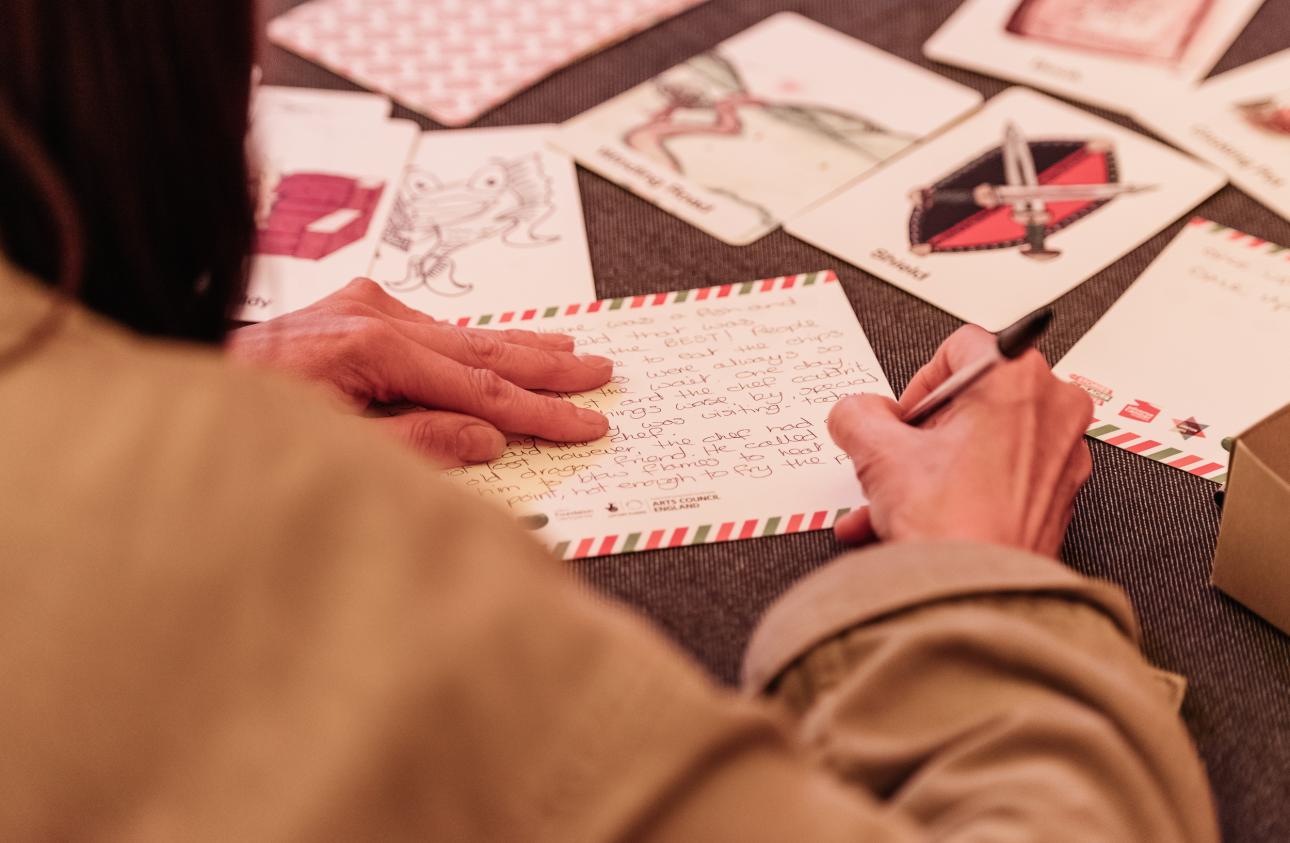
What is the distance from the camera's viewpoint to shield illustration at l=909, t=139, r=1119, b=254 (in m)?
1.00

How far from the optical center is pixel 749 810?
14.9 inches

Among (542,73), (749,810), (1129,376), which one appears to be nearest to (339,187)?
(542,73)

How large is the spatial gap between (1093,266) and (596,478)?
0.44 meters

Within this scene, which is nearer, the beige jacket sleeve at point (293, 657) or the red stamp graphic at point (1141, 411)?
the beige jacket sleeve at point (293, 657)

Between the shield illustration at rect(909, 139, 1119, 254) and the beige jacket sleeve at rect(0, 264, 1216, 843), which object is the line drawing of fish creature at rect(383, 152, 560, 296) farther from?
the beige jacket sleeve at rect(0, 264, 1216, 843)

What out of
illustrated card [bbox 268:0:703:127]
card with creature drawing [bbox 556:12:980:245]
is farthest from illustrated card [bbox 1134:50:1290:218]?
illustrated card [bbox 268:0:703:127]

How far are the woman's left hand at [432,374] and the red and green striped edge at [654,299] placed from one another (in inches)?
3.2

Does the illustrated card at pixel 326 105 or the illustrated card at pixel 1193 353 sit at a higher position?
the illustrated card at pixel 1193 353

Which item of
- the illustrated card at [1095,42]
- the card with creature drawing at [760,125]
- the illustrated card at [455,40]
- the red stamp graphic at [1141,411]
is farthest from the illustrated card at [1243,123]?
the illustrated card at [455,40]

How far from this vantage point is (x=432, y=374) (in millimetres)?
824

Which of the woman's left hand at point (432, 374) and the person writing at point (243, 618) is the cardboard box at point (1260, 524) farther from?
the woman's left hand at point (432, 374)

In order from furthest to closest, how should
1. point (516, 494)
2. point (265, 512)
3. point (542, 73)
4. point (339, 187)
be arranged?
point (542, 73) < point (339, 187) < point (516, 494) < point (265, 512)

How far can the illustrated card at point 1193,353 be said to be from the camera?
2.74 ft

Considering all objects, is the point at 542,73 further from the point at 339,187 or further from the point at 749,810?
the point at 749,810
